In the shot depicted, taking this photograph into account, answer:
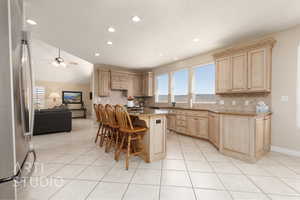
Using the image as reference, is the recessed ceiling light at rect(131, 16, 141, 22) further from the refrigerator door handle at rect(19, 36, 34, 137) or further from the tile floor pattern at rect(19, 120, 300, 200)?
the tile floor pattern at rect(19, 120, 300, 200)

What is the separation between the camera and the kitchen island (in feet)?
7.90

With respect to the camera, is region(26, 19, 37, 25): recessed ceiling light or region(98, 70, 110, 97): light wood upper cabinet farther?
region(98, 70, 110, 97): light wood upper cabinet

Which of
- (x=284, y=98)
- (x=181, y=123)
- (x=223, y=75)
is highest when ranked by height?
(x=223, y=75)

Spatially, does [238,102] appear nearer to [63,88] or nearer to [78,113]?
[78,113]

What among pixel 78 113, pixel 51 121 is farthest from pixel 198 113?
pixel 78 113

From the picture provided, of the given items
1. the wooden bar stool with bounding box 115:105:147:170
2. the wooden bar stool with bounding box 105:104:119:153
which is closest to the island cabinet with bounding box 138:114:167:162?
the wooden bar stool with bounding box 115:105:147:170

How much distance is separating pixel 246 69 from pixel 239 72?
0.15 m

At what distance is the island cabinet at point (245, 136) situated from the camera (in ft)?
7.89

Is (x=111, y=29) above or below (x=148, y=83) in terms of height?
above

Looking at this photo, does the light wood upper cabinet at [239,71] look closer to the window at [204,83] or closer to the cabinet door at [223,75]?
the cabinet door at [223,75]

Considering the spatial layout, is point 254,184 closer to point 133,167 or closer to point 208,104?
point 133,167

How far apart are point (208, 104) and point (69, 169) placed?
3969 millimetres

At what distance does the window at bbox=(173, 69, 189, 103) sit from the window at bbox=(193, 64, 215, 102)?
38 cm

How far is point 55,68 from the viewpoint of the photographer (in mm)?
7746
